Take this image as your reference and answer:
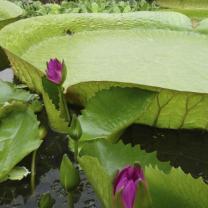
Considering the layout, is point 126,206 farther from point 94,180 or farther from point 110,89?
point 110,89

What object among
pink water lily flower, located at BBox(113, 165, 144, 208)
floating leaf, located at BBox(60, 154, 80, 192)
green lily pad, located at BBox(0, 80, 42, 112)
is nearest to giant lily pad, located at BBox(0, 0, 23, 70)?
green lily pad, located at BBox(0, 80, 42, 112)

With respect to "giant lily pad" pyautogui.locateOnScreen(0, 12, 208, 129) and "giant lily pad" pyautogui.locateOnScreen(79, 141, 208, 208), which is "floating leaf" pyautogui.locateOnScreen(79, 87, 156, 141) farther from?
"giant lily pad" pyautogui.locateOnScreen(79, 141, 208, 208)

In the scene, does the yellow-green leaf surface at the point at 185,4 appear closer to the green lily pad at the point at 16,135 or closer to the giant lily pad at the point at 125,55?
the giant lily pad at the point at 125,55

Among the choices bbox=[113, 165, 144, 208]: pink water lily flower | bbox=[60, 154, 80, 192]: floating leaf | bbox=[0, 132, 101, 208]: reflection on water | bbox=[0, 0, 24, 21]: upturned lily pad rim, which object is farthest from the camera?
bbox=[0, 0, 24, 21]: upturned lily pad rim

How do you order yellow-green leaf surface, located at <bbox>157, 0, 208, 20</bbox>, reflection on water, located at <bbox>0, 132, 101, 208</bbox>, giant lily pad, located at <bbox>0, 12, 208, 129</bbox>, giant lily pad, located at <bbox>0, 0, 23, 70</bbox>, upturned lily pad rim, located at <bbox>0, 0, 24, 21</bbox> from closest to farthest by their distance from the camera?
reflection on water, located at <bbox>0, 132, 101, 208</bbox>, giant lily pad, located at <bbox>0, 12, 208, 129</bbox>, giant lily pad, located at <bbox>0, 0, 23, 70</bbox>, upturned lily pad rim, located at <bbox>0, 0, 24, 21</bbox>, yellow-green leaf surface, located at <bbox>157, 0, 208, 20</bbox>

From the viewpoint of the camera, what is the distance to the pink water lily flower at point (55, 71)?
72cm

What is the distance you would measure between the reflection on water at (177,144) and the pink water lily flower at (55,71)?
0.72 ft

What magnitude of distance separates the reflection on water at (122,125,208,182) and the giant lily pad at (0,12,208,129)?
0.08 feet

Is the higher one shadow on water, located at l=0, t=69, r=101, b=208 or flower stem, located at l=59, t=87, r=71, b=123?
flower stem, located at l=59, t=87, r=71, b=123

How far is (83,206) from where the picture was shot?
0.71 metres

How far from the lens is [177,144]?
0.87 m

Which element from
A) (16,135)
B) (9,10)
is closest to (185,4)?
(9,10)

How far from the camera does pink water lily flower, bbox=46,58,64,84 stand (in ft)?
2.37

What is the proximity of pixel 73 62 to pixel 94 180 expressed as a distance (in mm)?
627
